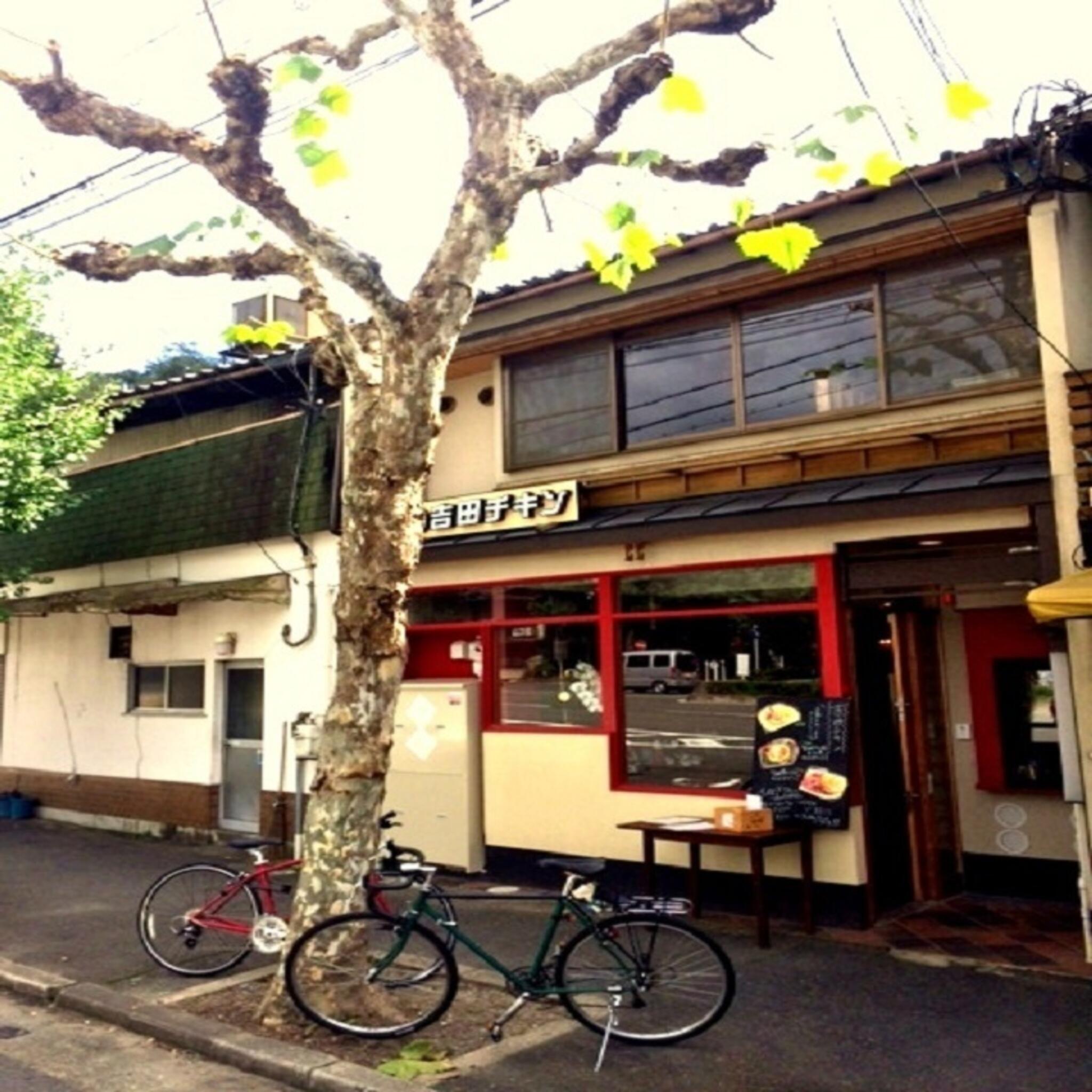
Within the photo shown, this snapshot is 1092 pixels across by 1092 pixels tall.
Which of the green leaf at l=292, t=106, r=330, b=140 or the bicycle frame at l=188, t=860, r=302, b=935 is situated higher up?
the green leaf at l=292, t=106, r=330, b=140

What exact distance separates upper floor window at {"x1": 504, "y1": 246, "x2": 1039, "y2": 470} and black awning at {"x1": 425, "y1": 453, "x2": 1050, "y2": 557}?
0.68m

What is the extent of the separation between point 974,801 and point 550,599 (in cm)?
411

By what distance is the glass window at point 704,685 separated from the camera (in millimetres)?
8773

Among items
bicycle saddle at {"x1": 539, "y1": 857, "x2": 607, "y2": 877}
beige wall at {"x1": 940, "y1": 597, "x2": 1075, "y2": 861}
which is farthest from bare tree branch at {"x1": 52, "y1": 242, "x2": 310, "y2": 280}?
beige wall at {"x1": 940, "y1": 597, "x2": 1075, "y2": 861}

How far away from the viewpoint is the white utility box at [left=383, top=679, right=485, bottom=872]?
408 inches

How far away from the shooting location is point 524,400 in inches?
428

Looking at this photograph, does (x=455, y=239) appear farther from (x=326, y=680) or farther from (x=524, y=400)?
(x=326, y=680)

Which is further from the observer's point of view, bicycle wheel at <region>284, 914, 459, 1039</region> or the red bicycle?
the red bicycle

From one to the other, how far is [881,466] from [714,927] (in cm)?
377

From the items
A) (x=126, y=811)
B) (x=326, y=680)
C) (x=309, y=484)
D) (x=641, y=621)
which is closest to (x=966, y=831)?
(x=641, y=621)

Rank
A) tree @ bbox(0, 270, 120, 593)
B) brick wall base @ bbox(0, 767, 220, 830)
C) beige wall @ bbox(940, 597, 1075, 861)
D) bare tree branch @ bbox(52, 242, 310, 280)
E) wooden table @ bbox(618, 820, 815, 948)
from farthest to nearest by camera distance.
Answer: brick wall base @ bbox(0, 767, 220, 830)
tree @ bbox(0, 270, 120, 593)
beige wall @ bbox(940, 597, 1075, 861)
wooden table @ bbox(618, 820, 815, 948)
bare tree branch @ bbox(52, 242, 310, 280)

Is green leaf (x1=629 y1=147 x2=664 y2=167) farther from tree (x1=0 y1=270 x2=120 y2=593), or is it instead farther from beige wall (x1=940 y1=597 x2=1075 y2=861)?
tree (x1=0 y1=270 x2=120 y2=593)

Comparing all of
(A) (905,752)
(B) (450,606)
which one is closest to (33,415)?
(B) (450,606)

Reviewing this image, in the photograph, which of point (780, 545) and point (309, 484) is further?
point (309, 484)
